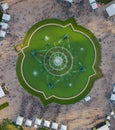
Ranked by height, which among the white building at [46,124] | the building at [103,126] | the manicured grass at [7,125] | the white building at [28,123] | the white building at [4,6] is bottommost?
the building at [103,126]

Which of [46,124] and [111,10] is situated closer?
[46,124]

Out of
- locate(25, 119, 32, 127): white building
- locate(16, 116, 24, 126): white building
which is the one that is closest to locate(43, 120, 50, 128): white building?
locate(25, 119, 32, 127): white building

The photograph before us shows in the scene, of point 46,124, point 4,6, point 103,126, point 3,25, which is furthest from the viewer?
point 4,6

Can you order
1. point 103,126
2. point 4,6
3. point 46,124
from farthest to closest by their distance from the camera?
point 4,6 < point 103,126 < point 46,124

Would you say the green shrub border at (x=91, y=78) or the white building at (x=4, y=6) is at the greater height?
the white building at (x=4, y=6)

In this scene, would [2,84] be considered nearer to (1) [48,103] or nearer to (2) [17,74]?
(2) [17,74]

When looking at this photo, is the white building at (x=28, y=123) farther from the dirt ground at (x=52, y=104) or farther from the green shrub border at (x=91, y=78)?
the green shrub border at (x=91, y=78)

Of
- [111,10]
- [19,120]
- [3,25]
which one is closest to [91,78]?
[111,10]

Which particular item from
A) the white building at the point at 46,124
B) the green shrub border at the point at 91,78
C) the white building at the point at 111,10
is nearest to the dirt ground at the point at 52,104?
the green shrub border at the point at 91,78

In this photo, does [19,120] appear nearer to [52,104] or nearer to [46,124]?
[46,124]
